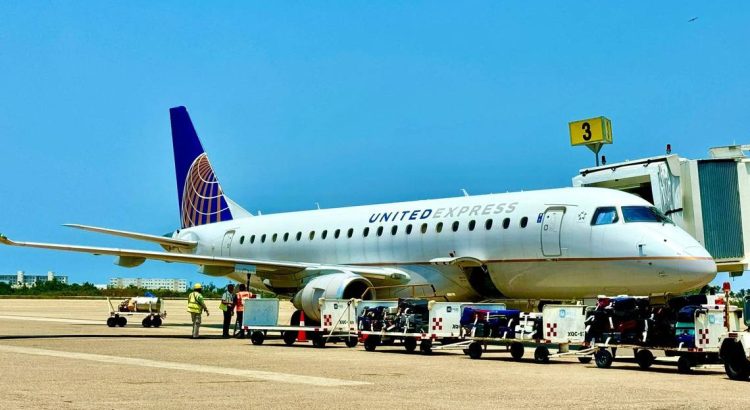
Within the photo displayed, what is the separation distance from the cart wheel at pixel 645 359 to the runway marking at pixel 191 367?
5370 mm

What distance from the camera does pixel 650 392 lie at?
11.5m

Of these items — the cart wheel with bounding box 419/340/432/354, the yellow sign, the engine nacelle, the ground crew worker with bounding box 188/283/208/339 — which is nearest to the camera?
the cart wheel with bounding box 419/340/432/354

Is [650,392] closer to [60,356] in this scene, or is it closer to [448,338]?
[448,338]

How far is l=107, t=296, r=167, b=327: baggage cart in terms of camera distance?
32156mm

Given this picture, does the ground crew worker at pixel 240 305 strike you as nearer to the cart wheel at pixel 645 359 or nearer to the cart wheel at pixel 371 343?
the cart wheel at pixel 371 343

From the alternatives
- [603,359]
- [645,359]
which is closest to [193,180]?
[603,359]

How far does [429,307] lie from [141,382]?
809cm

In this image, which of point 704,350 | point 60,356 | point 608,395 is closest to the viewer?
point 608,395

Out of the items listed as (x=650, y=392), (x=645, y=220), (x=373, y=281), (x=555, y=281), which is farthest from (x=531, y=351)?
(x=650, y=392)

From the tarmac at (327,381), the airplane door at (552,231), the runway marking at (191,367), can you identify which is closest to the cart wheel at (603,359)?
the tarmac at (327,381)

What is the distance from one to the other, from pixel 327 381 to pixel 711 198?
13.9m

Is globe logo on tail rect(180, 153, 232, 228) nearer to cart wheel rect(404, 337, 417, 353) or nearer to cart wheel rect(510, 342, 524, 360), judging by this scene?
cart wheel rect(404, 337, 417, 353)

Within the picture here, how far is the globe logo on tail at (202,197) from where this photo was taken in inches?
1385

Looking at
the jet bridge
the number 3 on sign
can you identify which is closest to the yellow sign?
the number 3 on sign
